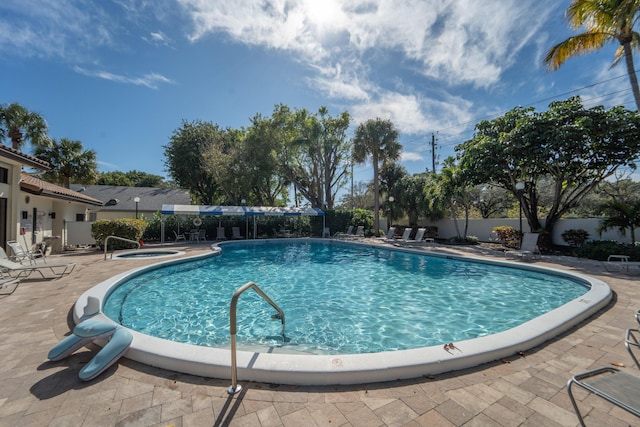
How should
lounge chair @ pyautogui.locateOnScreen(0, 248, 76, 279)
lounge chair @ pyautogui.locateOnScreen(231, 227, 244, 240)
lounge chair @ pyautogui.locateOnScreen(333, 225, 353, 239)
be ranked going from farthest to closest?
1. lounge chair @ pyautogui.locateOnScreen(333, 225, 353, 239)
2. lounge chair @ pyautogui.locateOnScreen(231, 227, 244, 240)
3. lounge chair @ pyautogui.locateOnScreen(0, 248, 76, 279)

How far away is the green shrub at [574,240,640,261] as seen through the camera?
938 cm

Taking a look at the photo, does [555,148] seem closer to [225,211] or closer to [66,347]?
[66,347]

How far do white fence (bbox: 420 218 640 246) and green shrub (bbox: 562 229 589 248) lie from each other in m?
0.49

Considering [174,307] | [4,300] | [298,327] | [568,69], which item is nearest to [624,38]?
[568,69]

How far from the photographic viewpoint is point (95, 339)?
3.14 m

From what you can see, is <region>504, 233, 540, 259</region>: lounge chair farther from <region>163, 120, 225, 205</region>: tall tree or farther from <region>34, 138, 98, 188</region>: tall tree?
<region>163, 120, 225, 205</region>: tall tree

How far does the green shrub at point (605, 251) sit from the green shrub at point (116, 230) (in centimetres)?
2024

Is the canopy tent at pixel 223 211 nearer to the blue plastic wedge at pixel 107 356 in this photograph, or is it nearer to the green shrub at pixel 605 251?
the blue plastic wedge at pixel 107 356

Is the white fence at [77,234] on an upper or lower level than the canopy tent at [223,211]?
lower

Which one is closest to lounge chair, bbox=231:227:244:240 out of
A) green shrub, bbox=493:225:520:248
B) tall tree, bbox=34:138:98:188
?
tall tree, bbox=34:138:98:188

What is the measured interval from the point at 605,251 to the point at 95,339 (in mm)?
15020

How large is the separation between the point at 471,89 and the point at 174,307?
63.6 feet

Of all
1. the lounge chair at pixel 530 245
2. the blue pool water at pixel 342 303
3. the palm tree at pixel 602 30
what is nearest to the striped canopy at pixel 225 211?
the blue pool water at pixel 342 303

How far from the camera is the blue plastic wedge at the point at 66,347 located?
2.92m
